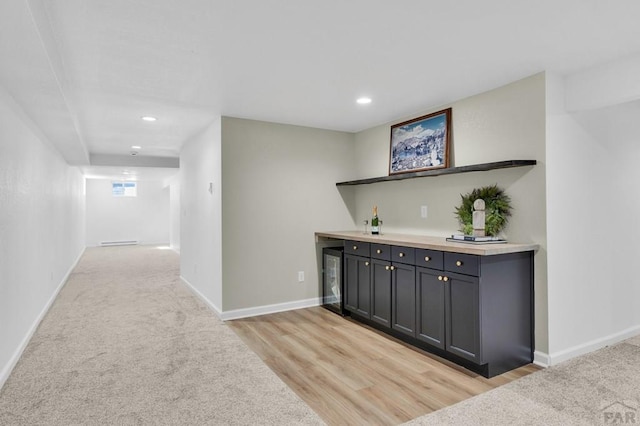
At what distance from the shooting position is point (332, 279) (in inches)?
181

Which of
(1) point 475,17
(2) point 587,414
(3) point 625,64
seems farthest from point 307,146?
(2) point 587,414

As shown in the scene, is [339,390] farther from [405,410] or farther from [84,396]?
[84,396]

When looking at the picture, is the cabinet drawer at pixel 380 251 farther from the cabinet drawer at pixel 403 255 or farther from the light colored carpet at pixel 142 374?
the light colored carpet at pixel 142 374

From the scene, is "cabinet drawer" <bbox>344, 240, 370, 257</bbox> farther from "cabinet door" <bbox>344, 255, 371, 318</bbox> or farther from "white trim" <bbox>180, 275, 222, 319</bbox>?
"white trim" <bbox>180, 275, 222, 319</bbox>

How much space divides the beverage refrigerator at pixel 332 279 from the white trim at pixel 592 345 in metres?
2.14

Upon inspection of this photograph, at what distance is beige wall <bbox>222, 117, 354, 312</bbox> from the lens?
14.0 ft

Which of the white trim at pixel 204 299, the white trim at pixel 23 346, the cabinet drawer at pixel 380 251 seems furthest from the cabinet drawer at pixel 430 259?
the white trim at pixel 23 346

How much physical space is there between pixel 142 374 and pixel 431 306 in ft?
7.65

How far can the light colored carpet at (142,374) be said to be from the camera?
7.35 ft

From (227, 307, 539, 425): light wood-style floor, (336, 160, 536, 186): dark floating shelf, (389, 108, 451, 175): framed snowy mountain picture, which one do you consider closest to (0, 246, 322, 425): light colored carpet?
(227, 307, 539, 425): light wood-style floor

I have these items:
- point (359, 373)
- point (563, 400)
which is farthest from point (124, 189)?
point (563, 400)

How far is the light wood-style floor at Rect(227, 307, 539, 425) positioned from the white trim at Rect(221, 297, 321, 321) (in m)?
0.29

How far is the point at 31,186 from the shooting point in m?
3.83

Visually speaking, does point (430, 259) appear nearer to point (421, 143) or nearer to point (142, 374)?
point (421, 143)
